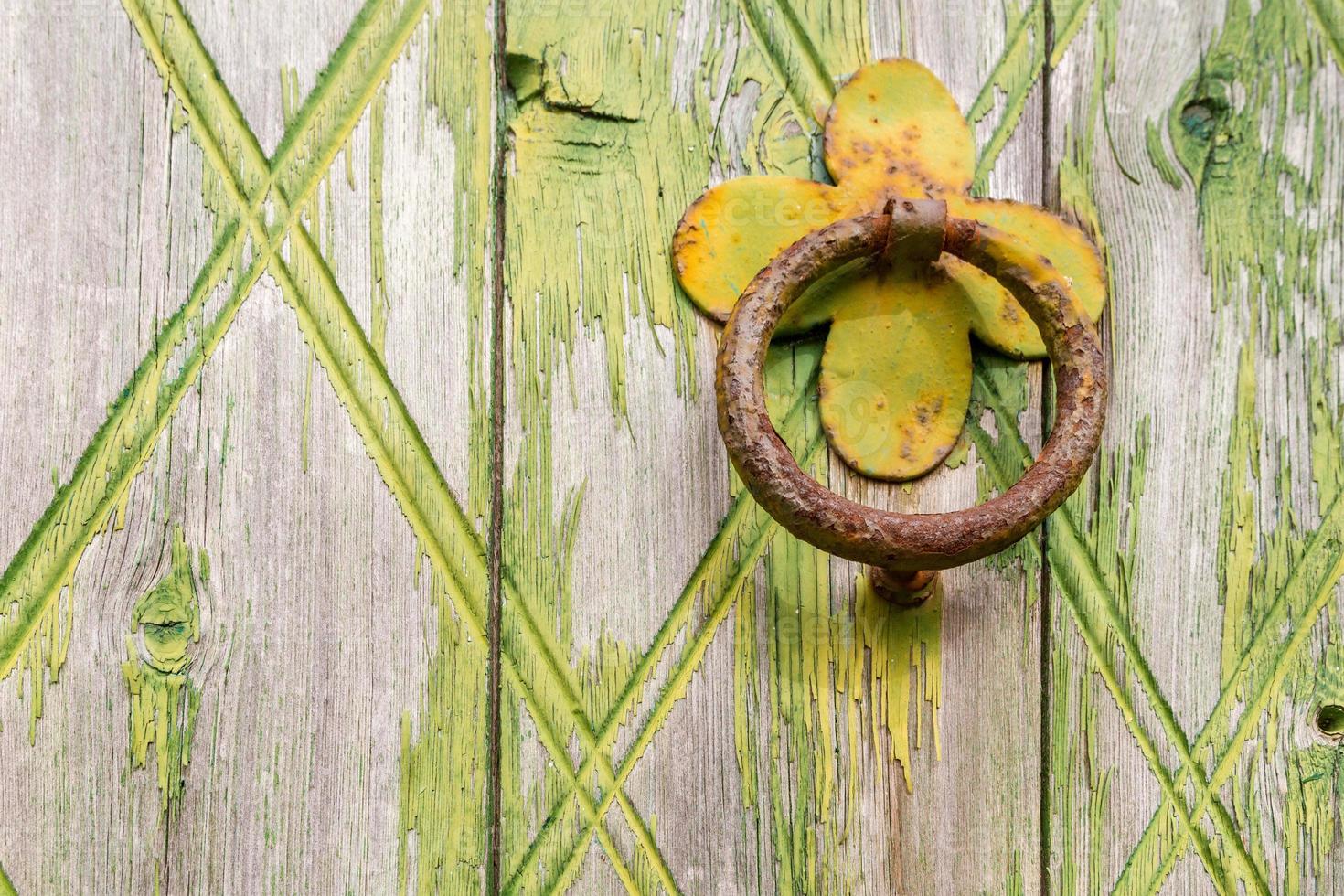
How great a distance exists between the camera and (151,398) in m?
0.64

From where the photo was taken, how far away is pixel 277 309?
654 mm

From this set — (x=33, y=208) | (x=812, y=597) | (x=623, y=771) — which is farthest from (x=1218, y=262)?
(x=33, y=208)

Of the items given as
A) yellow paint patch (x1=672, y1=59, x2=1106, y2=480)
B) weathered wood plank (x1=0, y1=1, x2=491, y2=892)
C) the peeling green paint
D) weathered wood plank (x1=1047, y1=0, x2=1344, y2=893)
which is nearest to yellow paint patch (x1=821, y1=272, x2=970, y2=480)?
yellow paint patch (x1=672, y1=59, x2=1106, y2=480)

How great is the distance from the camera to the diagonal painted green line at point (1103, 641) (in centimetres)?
66

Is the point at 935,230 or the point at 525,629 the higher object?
the point at 935,230

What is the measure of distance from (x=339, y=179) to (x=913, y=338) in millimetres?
353

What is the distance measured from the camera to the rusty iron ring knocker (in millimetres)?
542

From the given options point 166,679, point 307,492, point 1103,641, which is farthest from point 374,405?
point 1103,641

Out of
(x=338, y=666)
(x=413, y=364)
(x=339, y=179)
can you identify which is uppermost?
(x=339, y=179)

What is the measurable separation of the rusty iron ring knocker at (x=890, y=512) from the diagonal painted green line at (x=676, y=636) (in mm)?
98

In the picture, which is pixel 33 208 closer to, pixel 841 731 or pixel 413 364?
pixel 413 364

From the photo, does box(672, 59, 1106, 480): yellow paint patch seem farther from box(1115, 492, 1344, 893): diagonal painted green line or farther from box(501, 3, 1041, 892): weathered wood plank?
box(1115, 492, 1344, 893): diagonal painted green line

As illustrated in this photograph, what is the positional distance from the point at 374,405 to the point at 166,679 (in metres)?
0.19

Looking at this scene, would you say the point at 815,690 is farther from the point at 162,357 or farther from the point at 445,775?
the point at 162,357
